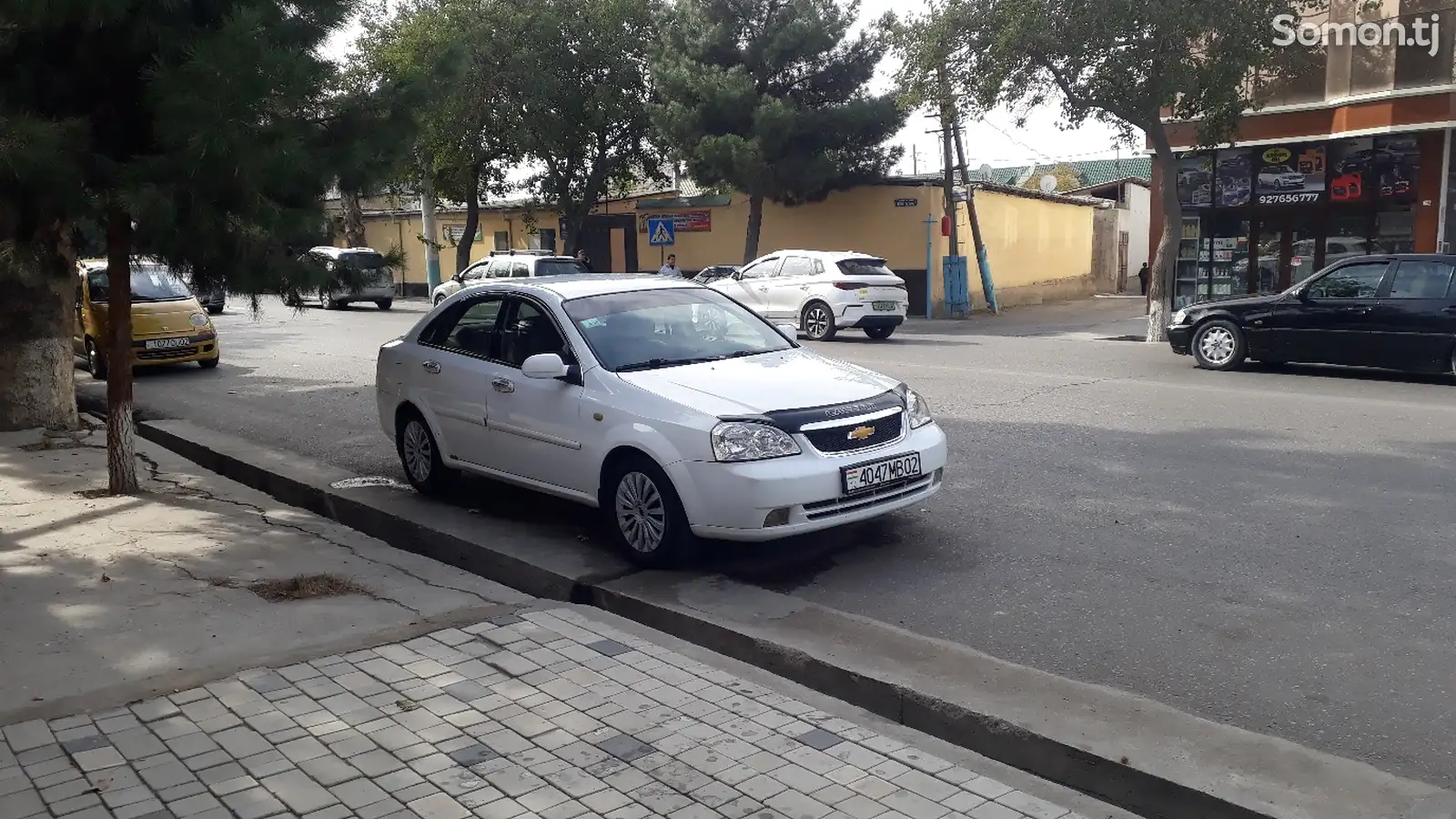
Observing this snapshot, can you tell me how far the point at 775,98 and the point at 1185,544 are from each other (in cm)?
2252

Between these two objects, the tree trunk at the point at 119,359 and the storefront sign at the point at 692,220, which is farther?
the storefront sign at the point at 692,220

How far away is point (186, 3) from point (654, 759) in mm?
5457

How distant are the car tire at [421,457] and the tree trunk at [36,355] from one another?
4099mm

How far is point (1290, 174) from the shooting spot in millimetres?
24000

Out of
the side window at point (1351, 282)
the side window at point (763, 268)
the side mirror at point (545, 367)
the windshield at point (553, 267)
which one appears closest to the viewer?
the side mirror at point (545, 367)

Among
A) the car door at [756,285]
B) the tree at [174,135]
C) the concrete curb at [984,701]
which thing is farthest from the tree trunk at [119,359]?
the car door at [756,285]

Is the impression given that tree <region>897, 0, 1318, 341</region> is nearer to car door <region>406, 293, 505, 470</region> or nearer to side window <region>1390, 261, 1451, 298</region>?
side window <region>1390, 261, 1451, 298</region>

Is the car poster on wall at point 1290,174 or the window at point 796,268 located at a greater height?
the car poster on wall at point 1290,174

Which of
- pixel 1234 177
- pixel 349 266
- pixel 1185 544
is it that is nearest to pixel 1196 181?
pixel 1234 177

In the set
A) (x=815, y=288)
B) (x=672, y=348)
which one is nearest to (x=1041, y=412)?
(x=672, y=348)

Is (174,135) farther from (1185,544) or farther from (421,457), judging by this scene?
(1185,544)

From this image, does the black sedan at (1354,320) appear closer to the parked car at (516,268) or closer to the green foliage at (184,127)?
the green foliage at (184,127)

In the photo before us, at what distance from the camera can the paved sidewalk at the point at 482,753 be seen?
3.65m

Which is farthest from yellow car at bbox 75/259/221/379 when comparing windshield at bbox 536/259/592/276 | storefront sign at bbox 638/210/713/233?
storefront sign at bbox 638/210/713/233
